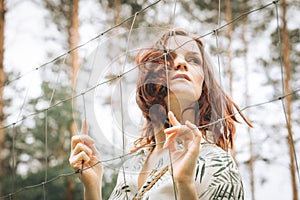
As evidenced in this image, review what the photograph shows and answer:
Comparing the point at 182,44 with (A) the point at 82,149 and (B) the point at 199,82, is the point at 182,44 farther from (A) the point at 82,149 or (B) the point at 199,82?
(A) the point at 82,149

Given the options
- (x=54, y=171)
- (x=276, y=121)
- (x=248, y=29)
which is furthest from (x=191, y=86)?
(x=54, y=171)

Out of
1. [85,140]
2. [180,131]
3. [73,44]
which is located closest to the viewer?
[180,131]

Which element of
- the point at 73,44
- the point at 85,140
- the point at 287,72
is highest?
the point at 73,44

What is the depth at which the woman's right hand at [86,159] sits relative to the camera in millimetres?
837

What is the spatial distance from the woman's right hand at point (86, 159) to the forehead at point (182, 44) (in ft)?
0.61

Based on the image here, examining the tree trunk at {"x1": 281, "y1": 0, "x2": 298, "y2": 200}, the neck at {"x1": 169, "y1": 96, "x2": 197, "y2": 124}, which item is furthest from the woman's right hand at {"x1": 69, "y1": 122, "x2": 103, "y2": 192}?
the tree trunk at {"x1": 281, "y1": 0, "x2": 298, "y2": 200}

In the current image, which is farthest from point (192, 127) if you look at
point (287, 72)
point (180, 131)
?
point (287, 72)

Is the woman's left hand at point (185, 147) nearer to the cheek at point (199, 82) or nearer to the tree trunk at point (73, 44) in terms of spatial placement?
the cheek at point (199, 82)

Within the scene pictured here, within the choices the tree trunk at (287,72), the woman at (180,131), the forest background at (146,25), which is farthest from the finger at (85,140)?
the tree trunk at (287,72)

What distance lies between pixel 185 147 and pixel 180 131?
24 mm

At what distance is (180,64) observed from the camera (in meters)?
0.76

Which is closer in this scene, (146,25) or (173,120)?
(173,120)

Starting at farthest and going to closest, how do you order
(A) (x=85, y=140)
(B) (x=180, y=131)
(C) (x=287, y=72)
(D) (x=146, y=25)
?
(C) (x=287, y=72)
(D) (x=146, y=25)
(A) (x=85, y=140)
(B) (x=180, y=131)

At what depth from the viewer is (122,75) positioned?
810 mm
